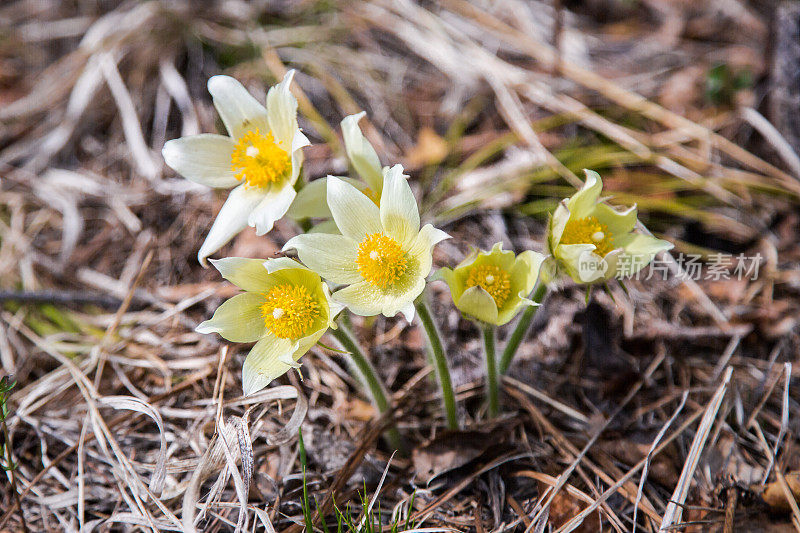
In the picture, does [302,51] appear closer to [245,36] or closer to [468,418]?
[245,36]

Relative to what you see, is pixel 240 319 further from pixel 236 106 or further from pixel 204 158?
pixel 236 106

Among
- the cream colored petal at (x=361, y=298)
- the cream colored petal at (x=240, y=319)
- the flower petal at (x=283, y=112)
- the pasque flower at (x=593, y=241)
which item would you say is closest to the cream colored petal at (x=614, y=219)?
the pasque flower at (x=593, y=241)

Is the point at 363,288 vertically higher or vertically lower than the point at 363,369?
higher

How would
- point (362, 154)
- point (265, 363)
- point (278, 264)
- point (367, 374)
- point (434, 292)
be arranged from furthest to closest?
point (434, 292) < point (367, 374) < point (362, 154) < point (265, 363) < point (278, 264)

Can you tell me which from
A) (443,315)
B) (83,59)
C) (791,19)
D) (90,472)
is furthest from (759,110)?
(83,59)

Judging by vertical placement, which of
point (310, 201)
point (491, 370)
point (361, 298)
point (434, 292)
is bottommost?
point (434, 292)

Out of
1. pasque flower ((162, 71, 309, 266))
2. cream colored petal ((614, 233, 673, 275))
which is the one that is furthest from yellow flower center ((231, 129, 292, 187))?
cream colored petal ((614, 233, 673, 275))

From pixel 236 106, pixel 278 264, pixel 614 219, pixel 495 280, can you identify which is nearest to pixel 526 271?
pixel 495 280

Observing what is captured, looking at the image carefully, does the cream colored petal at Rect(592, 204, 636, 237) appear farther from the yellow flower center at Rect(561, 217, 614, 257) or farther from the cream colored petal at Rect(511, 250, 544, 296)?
the cream colored petal at Rect(511, 250, 544, 296)
